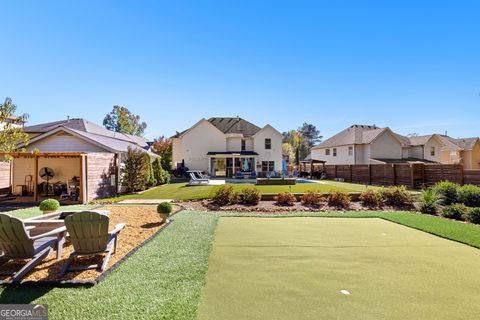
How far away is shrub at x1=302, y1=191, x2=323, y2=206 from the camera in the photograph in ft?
41.4

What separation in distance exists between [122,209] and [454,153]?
4825cm

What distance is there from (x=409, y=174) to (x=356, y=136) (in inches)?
644

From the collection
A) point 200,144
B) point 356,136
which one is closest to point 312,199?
point 200,144

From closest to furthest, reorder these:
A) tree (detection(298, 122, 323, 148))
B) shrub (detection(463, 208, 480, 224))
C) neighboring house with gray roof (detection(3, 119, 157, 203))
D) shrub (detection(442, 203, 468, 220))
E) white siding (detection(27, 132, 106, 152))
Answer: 1. shrub (detection(463, 208, 480, 224))
2. shrub (detection(442, 203, 468, 220))
3. neighboring house with gray roof (detection(3, 119, 157, 203))
4. white siding (detection(27, 132, 106, 152))
5. tree (detection(298, 122, 323, 148))

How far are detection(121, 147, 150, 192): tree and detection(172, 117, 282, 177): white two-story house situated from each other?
14.5 m

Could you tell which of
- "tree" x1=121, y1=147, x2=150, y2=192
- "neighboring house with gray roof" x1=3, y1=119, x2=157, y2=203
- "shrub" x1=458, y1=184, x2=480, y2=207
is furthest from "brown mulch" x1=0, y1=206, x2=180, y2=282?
"shrub" x1=458, y1=184, x2=480, y2=207

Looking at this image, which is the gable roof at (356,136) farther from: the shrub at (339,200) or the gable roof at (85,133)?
the gable roof at (85,133)

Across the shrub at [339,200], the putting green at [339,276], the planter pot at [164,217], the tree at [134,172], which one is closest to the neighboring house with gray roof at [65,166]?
the tree at [134,172]

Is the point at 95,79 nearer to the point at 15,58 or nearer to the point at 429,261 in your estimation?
the point at 15,58

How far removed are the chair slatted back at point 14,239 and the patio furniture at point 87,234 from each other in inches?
27.7

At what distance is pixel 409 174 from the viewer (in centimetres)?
2073

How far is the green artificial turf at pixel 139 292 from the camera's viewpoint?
10.8 ft

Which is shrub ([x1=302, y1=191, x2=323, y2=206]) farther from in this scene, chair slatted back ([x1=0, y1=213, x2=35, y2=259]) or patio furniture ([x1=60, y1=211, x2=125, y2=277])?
chair slatted back ([x1=0, y1=213, x2=35, y2=259])

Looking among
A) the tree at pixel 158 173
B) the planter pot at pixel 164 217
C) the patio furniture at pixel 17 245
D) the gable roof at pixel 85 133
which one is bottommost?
the planter pot at pixel 164 217
